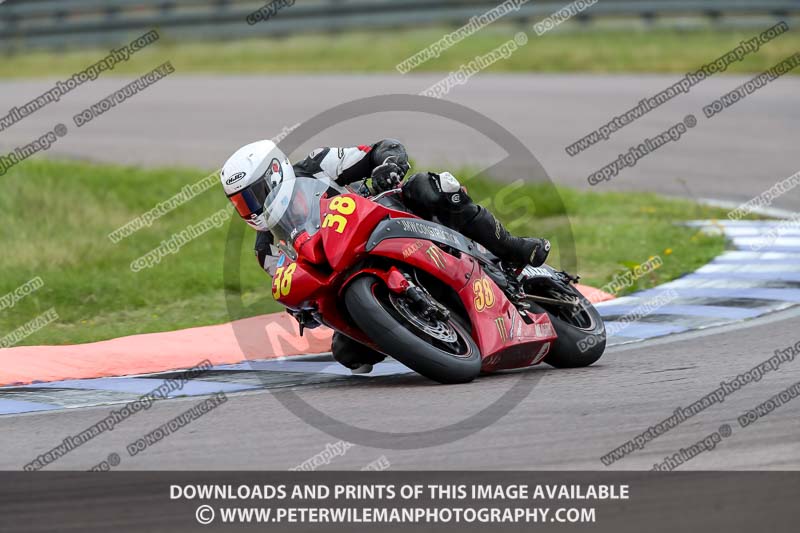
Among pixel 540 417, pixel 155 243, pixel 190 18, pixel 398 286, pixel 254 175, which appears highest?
pixel 190 18

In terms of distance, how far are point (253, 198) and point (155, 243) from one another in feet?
18.9

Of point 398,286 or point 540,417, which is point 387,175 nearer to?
point 398,286

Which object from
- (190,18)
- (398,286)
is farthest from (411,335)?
(190,18)

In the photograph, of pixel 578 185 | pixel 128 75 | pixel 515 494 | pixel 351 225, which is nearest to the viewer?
pixel 515 494

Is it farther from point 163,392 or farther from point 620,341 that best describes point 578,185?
point 163,392

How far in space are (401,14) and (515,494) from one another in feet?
76.4

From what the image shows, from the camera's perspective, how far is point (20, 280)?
34.5 ft

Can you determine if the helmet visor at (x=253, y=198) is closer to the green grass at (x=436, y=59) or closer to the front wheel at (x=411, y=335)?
the front wheel at (x=411, y=335)

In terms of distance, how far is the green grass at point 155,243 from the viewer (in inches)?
389

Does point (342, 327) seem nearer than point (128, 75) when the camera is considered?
Yes

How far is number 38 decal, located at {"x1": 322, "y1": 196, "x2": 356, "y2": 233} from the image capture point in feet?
20.9

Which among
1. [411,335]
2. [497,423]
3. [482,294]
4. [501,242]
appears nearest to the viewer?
Answer: [497,423]

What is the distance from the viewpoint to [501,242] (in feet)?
22.7

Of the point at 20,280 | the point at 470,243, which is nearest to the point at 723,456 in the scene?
the point at 470,243
